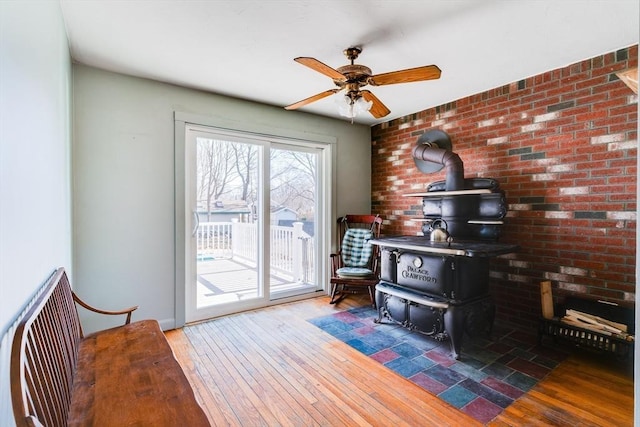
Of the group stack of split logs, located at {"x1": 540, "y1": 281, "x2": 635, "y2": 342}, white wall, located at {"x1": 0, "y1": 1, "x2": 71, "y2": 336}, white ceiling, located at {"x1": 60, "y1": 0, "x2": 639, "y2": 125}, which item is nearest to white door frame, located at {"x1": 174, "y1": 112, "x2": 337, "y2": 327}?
white ceiling, located at {"x1": 60, "y1": 0, "x2": 639, "y2": 125}

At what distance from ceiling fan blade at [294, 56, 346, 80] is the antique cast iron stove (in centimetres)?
154

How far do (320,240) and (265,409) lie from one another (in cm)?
257

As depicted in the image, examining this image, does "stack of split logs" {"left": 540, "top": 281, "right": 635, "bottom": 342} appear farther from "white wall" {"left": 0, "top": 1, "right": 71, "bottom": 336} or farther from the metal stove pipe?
"white wall" {"left": 0, "top": 1, "right": 71, "bottom": 336}

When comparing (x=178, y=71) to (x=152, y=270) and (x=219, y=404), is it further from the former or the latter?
(x=219, y=404)

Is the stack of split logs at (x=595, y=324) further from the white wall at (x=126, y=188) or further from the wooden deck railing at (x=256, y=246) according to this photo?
the white wall at (x=126, y=188)

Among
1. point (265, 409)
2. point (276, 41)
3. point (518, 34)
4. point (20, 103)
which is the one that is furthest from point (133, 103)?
point (518, 34)

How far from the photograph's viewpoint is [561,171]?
8.88 ft

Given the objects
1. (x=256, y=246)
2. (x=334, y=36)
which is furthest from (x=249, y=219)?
(x=334, y=36)

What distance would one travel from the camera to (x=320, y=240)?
4.29 meters

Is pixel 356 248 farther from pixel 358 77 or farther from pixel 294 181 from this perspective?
pixel 358 77

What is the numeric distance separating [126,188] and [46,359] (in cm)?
204

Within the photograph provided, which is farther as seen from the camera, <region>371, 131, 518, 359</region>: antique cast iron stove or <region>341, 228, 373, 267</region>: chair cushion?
<region>341, 228, 373, 267</region>: chair cushion

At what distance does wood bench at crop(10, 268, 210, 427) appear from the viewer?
3.01ft

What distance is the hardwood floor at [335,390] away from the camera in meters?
1.79
